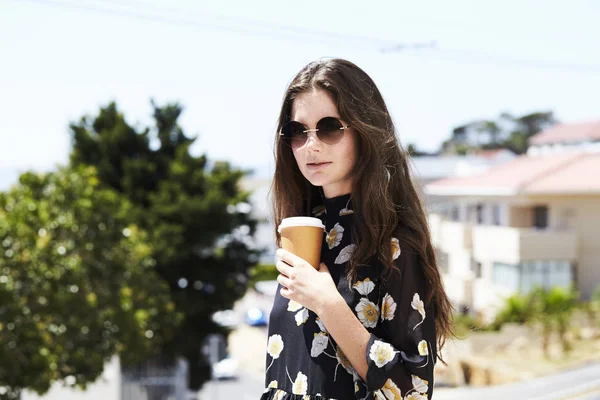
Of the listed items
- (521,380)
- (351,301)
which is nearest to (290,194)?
(351,301)

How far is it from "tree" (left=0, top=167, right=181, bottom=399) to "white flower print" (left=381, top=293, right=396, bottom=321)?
9.95 metres

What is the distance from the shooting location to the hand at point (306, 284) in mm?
1623

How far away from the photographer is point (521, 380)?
1548 centimetres

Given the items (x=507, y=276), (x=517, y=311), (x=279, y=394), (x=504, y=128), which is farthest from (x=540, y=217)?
(x=504, y=128)

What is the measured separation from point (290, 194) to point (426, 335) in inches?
23.3

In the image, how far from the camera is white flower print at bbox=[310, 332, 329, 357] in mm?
1737

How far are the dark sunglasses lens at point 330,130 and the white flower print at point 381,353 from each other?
0.49m

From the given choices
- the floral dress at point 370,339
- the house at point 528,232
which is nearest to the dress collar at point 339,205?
the floral dress at point 370,339

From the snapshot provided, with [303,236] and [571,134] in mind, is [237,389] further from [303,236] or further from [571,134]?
[303,236]

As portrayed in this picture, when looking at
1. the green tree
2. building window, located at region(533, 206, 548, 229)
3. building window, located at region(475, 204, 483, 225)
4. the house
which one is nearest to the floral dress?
the green tree

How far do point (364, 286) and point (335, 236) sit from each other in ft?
0.60

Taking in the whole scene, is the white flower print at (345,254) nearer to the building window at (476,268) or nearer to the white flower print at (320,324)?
the white flower print at (320,324)

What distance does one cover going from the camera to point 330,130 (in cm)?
179

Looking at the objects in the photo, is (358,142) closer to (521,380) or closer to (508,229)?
(521,380)
